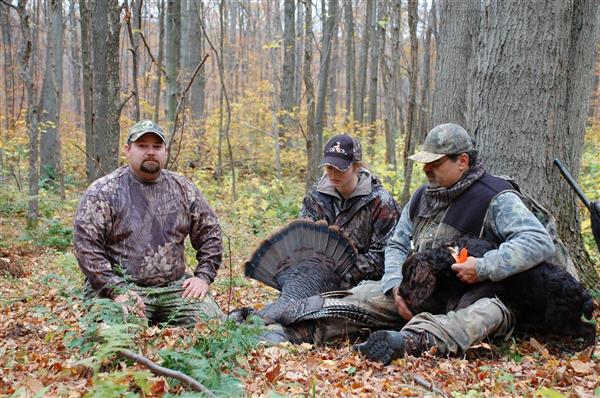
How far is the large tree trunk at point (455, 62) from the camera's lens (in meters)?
8.22

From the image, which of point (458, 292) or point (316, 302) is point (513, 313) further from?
point (316, 302)

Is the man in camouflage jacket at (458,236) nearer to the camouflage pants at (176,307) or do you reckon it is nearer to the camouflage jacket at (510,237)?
the camouflage jacket at (510,237)

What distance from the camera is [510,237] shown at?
4551mm

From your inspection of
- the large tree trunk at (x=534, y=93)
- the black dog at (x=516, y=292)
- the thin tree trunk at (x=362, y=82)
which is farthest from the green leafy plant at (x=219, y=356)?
the thin tree trunk at (x=362, y=82)

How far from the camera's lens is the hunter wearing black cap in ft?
19.2

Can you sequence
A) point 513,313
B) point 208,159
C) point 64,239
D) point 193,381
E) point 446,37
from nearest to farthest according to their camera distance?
point 193,381, point 513,313, point 446,37, point 64,239, point 208,159

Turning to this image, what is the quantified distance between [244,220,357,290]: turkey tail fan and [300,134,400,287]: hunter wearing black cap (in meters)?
0.29

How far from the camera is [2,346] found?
4.68 metres

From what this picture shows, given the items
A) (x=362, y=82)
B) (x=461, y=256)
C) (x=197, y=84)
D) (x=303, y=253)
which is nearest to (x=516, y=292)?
(x=461, y=256)

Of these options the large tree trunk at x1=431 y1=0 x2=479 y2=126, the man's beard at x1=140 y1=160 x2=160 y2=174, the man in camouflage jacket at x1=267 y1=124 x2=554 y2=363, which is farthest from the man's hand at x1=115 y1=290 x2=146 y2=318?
the large tree trunk at x1=431 y1=0 x2=479 y2=126

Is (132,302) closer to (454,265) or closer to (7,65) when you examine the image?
(454,265)

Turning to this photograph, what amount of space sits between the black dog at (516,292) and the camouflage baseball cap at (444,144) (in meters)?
0.75

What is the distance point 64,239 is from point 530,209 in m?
8.74

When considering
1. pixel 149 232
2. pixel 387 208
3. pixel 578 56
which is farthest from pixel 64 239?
pixel 578 56
